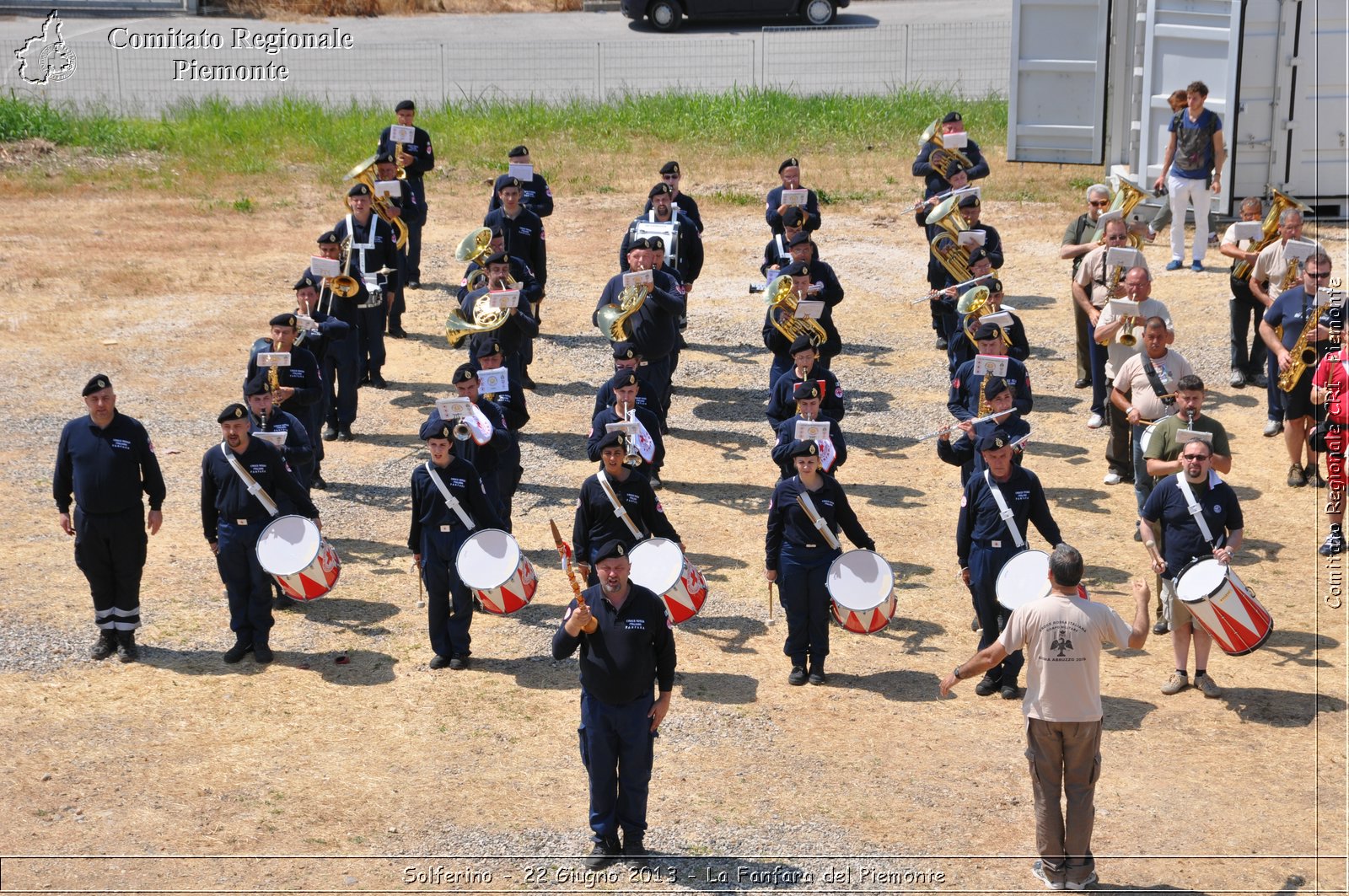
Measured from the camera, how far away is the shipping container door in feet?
69.7

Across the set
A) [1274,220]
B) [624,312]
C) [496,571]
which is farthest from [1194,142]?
[496,571]

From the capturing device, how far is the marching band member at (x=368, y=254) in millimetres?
16516

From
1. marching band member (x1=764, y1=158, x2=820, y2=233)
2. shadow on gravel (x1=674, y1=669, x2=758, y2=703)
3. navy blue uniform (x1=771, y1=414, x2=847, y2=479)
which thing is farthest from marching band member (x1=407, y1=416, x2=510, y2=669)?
marching band member (x1=764, y1=158, x2=820, y2=233)

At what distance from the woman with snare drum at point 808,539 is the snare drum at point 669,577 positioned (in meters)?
0.59

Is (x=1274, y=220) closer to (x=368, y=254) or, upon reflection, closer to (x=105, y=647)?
(x=368, y=254)

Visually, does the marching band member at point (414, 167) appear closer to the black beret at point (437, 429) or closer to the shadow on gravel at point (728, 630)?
the black beret at point (437, 429)

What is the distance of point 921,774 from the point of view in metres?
9.92

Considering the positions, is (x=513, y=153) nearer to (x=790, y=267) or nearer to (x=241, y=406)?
(x=790, y=267)

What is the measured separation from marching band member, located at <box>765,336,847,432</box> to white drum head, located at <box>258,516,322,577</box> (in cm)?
386

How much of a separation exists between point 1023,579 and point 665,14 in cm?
2603

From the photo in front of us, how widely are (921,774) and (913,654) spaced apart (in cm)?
187

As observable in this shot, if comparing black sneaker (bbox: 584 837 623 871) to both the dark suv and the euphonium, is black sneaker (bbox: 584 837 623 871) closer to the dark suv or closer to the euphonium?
the euphonium

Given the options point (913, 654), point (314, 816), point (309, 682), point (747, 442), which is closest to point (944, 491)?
point (747, 442)

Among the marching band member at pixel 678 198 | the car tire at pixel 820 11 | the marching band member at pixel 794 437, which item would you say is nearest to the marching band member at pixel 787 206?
the marching band member at pixel 678 198
